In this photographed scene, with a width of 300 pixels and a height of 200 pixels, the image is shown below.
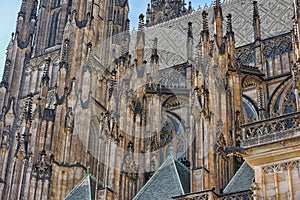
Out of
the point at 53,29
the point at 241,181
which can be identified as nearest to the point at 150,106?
the point at 241,181

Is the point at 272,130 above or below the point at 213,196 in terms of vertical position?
above

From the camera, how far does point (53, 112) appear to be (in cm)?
2019

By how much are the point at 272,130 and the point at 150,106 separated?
9.58m

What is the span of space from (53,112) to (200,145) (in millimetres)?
8148

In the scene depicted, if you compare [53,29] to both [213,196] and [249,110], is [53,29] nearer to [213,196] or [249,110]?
[249,110]

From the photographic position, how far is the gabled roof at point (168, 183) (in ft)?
46.1

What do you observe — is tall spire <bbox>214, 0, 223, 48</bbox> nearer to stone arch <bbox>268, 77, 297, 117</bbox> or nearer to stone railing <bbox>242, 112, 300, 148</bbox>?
stone arch <bbox>268, 77, 297, 117</bbox>

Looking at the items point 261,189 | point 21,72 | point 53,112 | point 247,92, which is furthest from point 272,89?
point 21,72

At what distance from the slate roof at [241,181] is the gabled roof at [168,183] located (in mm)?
1406

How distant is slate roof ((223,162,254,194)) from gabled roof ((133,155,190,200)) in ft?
4.61

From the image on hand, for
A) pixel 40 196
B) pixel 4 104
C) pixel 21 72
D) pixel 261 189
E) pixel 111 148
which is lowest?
pixel 261 189

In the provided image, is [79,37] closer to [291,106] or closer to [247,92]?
[247,92]

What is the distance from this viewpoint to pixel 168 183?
1448 centimetres

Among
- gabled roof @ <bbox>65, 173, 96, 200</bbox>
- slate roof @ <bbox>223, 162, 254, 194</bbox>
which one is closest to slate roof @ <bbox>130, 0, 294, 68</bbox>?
gabled roof @ <bbox>65, 173, 96, 200</bbox>
